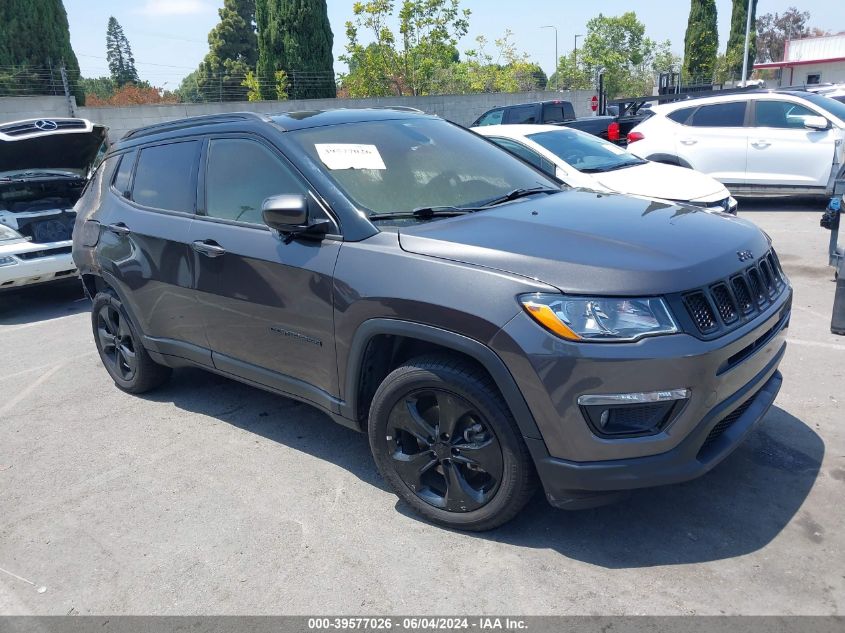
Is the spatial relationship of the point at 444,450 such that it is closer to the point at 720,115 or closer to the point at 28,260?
the point at 28,260

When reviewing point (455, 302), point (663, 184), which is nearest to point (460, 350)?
point (455, 302)

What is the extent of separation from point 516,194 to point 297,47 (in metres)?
23.3

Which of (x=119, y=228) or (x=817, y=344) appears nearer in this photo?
(x=119, y=228)

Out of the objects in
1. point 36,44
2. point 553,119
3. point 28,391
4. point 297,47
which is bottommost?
point 28,391

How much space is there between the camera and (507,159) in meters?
4.35

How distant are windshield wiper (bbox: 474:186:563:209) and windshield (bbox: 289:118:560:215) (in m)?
0.03

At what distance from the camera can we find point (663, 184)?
7.70m

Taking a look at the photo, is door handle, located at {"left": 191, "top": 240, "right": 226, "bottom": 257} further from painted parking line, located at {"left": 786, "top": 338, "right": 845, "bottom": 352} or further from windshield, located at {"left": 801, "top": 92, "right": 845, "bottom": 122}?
windshield, located at {"left": 801, "top": 92, "right": 845, "bottom": 122}

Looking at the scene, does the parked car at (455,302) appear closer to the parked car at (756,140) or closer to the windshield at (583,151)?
the windshield at (583,151)

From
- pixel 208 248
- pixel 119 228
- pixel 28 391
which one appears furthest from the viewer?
pixel 28 391

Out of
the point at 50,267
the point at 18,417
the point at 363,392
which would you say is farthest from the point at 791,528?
the point at 50,267

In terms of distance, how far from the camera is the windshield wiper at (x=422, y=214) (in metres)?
3.41

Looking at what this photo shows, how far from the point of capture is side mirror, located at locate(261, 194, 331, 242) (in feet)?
10.8

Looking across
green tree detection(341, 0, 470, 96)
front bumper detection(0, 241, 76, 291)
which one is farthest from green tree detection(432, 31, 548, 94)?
front bumper detection(0, 241, 76, 291)
